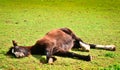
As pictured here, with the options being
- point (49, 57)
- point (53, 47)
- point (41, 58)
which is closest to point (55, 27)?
point (53, 47)

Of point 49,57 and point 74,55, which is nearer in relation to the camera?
point 49,57

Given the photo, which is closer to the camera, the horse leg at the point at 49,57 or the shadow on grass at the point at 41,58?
A: the horse leg at the point at 49,57

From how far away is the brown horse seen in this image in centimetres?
979

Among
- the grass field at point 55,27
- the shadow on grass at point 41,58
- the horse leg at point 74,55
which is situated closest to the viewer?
the grass field at point 55,27

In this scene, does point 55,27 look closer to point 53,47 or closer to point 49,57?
point 53,47

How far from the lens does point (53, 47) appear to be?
10.1 meters

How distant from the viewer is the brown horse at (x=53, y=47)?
979cm

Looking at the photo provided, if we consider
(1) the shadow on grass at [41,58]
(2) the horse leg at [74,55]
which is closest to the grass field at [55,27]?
(1) the shadow on grass at [41,58]

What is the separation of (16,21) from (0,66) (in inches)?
398

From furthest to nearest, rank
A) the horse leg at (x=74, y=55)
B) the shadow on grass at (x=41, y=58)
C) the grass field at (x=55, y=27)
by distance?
the horse leg at (x=74, y=55)
the shadow on grass at (x=41, y=58)
the grass field at (x=55, y=27)

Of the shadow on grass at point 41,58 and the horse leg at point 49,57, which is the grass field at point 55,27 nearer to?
the shadow on grass at point 41,58

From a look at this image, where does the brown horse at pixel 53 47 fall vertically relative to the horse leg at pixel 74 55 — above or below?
above

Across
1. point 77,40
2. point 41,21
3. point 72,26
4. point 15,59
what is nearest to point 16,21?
point 41,21

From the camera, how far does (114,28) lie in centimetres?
1747
